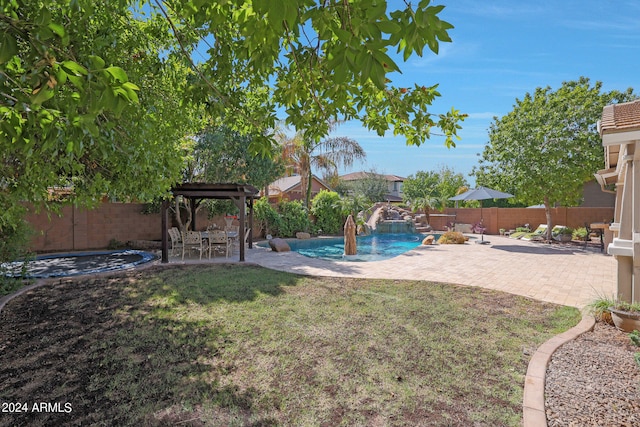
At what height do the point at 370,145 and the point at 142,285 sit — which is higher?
the point at 370,145

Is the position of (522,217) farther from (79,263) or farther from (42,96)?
(42,96)

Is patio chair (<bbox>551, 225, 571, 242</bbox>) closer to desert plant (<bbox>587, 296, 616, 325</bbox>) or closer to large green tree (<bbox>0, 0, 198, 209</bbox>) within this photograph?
desert plant (<bbox>587, 296, 616, 325</bbox>)

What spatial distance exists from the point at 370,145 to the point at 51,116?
25.1 meters

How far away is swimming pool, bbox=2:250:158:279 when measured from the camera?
904 cm

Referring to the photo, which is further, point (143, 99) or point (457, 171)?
point (457, 171)

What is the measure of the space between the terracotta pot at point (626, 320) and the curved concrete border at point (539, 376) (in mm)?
295

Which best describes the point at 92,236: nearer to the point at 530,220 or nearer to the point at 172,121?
the point at 172,121

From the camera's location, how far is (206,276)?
9148mm

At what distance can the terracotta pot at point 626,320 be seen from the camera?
4.88 m

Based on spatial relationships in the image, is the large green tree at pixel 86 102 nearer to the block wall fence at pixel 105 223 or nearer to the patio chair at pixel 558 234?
the block wall fence at pixel 105 223

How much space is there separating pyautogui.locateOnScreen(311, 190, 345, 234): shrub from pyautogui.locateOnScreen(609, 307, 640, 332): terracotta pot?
16819 mm

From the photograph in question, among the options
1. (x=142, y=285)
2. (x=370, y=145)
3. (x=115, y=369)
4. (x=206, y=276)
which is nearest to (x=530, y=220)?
(x=370, y=145)

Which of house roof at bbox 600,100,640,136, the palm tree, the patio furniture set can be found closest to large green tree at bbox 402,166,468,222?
the palm tree

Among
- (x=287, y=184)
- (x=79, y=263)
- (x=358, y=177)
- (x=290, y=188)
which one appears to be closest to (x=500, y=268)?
(x=79, y=263)
